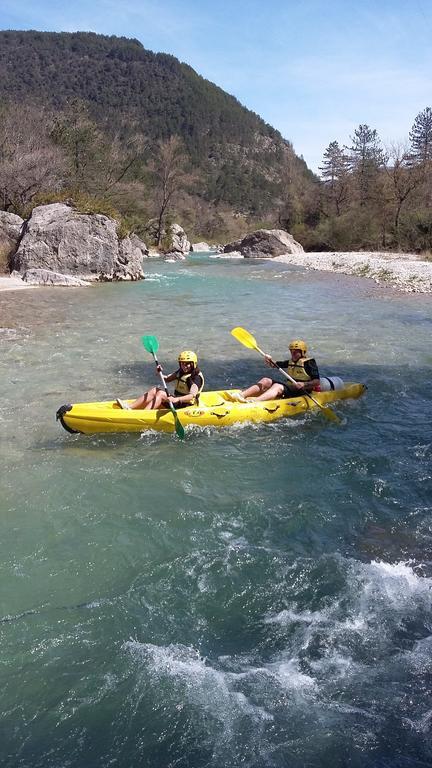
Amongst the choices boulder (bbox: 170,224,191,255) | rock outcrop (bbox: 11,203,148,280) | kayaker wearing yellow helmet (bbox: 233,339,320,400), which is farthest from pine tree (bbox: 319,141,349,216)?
kayaker wearing yellow helmet (bbox: 233,339,320,400)

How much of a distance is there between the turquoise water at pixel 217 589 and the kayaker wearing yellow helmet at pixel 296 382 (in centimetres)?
41

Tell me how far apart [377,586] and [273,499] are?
1.27 m

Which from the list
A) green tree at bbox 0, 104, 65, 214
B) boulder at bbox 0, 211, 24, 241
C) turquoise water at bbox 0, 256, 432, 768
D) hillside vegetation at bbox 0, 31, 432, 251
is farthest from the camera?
hillside vegetation at bbox 0, 31, 432, 251

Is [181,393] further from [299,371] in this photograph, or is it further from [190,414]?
[299,371]

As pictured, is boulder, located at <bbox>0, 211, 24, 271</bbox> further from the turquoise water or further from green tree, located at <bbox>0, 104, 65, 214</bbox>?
the turquoise water

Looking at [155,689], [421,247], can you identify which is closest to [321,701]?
[155,689]

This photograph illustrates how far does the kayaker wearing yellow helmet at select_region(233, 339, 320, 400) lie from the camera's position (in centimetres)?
637

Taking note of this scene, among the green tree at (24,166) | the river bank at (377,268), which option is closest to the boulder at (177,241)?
the river bank at (377,268)

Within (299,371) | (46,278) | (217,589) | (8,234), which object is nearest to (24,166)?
(8,234)

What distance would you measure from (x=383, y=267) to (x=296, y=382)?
17.8m

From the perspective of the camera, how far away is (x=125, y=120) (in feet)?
305

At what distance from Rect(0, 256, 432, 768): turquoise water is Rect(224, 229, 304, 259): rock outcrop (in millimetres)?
29383

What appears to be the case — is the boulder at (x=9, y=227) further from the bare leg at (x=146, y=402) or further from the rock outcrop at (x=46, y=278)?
the bare leg at (x=146, y=402)

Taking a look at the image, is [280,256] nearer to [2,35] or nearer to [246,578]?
[246,578]
